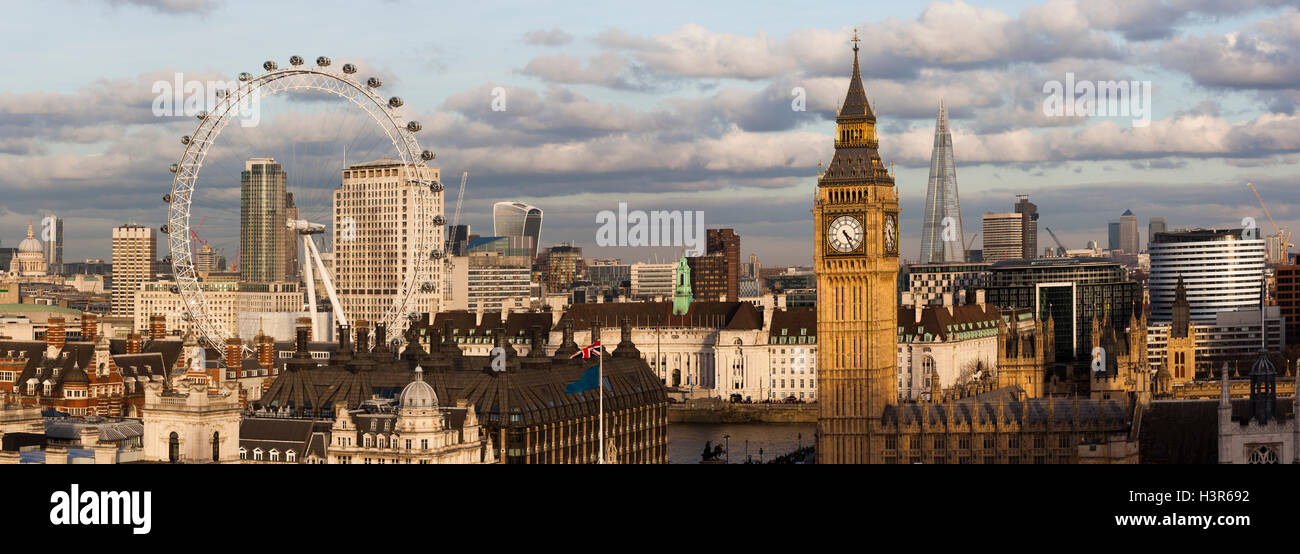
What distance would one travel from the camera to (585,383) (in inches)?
3674

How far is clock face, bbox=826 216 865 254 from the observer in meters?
92.0

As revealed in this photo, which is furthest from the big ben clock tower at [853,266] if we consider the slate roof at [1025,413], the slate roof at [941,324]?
the slate roof at [941,324]

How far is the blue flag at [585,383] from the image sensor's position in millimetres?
92938

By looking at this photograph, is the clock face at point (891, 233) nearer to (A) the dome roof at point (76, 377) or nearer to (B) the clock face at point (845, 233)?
(B) the clock face at point (845, 233)

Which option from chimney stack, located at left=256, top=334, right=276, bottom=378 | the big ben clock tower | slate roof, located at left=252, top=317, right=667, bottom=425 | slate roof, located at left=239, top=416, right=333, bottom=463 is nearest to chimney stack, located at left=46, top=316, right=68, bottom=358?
chimney stack, located at left=256, top=334, right=276, bottom=378

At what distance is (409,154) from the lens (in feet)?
427

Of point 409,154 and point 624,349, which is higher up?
point 409,154

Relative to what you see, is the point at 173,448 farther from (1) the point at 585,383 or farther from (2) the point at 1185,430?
(2) the point at 1185,430

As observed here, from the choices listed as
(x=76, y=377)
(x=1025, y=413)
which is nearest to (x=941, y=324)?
(x=1025, y=413)
